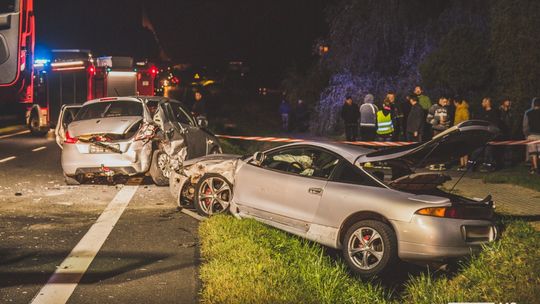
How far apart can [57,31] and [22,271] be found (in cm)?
5066

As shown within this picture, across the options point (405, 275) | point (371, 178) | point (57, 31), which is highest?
point (57, 31)

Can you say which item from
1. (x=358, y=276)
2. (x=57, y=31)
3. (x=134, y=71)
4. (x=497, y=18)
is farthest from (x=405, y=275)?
(x=57, y=31)

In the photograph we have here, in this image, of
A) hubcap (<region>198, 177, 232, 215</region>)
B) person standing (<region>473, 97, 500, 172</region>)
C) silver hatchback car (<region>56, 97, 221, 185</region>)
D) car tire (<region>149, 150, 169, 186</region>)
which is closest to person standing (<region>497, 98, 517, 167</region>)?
person standing (<region>473, 97, 500, 172</region>)

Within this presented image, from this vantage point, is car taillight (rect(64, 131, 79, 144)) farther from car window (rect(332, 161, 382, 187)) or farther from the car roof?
car window (rect(332, 161, 382, 187))

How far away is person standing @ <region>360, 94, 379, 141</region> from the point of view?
18.7 meters

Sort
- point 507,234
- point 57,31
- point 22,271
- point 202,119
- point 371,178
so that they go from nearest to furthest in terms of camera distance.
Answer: point 22,271
point 371,178
point 507,234
point 202,119
point 57,31

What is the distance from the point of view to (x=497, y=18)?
19000 millimetres

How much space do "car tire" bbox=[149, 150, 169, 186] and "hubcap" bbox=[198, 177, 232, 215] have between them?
10.8 feet

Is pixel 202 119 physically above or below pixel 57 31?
below

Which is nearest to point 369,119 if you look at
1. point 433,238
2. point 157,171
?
point 157,171

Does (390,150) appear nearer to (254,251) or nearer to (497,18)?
(254,251)

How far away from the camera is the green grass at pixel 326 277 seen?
623cm

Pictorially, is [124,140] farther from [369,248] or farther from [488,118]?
[488,118]

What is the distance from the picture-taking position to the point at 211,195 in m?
10.5
